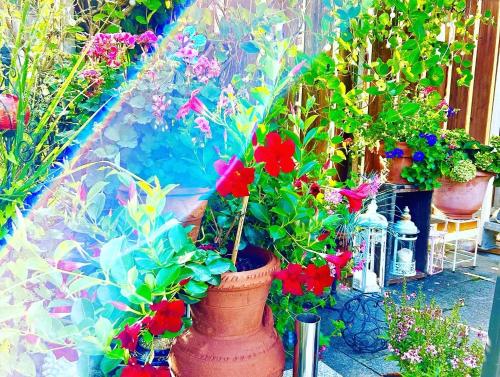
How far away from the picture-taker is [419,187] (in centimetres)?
309

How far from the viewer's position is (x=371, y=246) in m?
2.87

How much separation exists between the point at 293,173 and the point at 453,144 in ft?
7.01

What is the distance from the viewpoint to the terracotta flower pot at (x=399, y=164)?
3029mm

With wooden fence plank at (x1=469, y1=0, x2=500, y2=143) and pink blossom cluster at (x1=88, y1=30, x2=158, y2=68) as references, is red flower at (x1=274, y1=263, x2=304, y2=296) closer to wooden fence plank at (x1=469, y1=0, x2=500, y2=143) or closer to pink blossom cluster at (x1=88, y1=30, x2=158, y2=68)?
pink blossom cluster at (x1=88, y1=30, x2=158, y2=68)

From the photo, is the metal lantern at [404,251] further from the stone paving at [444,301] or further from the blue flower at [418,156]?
the blue flower at [418,156]

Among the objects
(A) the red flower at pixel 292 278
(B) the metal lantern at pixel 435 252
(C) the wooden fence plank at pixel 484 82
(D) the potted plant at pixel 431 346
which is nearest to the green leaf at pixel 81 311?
(A) the red flower at pixel 292 278

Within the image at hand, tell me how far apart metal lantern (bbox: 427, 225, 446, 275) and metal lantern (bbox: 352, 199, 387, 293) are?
0.48m

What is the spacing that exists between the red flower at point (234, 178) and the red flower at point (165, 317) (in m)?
0.29

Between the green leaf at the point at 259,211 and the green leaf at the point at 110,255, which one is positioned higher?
the green leaf at the point at 110,255

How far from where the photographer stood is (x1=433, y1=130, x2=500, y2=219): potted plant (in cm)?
315

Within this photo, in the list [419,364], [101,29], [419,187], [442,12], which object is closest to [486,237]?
[419,187]

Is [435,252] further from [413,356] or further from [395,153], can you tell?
[413,356]

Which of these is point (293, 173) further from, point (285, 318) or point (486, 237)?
point (486, 237)

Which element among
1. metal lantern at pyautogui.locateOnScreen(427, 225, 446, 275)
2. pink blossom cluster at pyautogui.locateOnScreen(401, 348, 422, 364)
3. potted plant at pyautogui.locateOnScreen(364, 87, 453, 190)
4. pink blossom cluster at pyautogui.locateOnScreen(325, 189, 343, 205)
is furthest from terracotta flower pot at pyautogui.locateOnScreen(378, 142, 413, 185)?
pink blossom cluster at pyautogui.locateOnScreen(401, 348, 422, 364)
